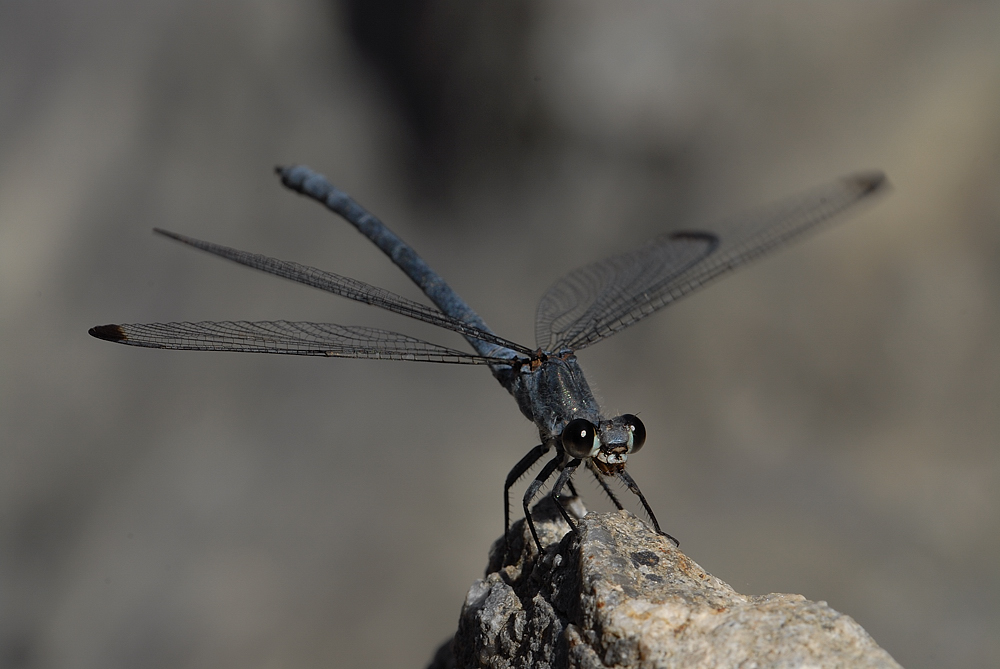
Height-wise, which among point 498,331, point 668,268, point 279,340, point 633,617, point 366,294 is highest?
point 498,331

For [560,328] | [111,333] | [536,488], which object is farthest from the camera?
[560,328]

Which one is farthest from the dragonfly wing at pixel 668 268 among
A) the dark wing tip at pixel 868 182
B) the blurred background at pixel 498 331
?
the blurred background at pixel 498 331

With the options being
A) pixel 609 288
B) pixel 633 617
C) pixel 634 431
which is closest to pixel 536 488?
pixel 634 431

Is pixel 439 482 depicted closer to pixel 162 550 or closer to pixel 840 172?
pixel 162 550

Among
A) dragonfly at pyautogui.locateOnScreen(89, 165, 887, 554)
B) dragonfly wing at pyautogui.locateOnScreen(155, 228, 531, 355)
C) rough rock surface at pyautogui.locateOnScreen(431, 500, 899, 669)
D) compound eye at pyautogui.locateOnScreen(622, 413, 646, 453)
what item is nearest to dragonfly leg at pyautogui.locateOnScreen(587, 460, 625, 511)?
Answer: dragonfly at pyautogui.locateOnScreen(89, 165, 887, 554)

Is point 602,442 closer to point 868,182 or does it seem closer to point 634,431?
point 634,431

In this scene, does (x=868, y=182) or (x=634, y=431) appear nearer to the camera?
(x=634, y=431)

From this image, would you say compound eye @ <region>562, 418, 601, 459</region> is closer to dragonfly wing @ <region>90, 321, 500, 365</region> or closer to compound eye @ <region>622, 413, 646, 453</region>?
compound eye @ <region>622, 413, 646, 453</region>

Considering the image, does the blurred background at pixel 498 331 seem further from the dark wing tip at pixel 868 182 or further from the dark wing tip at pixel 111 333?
the dark wing tip at pixel 111 333
